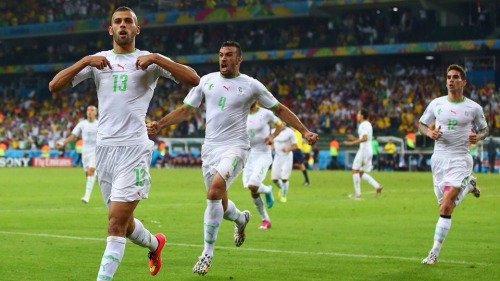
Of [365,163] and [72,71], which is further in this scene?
[365,163]

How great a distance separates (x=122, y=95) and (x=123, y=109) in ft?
0.47

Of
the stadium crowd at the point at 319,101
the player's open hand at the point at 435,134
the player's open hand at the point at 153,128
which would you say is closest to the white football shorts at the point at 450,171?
the player's open hand at the point at 435,134

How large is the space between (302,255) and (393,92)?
44.6 m

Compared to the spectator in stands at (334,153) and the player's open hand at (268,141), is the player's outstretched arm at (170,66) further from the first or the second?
the spectator in stands at (334,153)

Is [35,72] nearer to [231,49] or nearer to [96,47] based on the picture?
[96,47]

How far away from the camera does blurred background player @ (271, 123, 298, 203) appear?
28062 mm

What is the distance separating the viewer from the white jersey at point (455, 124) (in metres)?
14.6

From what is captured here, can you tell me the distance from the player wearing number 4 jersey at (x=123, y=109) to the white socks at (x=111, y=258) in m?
0.06

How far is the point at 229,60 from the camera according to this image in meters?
13.3

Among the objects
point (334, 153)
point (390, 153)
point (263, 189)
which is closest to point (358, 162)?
point (263, 189)

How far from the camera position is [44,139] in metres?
65.1

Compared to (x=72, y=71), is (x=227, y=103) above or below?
below

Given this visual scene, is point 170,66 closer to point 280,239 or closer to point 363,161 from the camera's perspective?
point 280,239

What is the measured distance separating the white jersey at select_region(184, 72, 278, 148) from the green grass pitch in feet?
5.52
